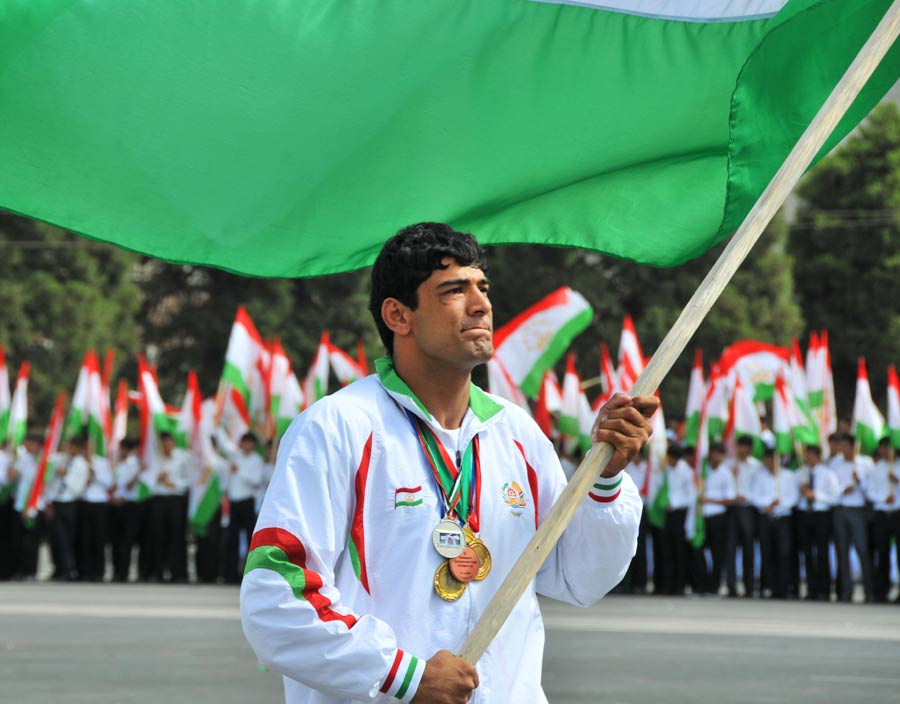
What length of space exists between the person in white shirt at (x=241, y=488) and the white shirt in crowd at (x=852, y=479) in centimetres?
733

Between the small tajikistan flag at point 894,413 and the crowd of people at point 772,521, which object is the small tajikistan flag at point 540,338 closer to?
the crowd of people at point 772,521

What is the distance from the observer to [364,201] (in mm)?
5828

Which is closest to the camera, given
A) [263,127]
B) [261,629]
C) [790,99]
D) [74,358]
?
[261,629]

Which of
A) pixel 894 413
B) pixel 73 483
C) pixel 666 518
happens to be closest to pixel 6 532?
pixel 73 483

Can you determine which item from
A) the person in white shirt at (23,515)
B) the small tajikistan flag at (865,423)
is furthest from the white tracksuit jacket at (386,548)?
the person in white shirt at (23,515)

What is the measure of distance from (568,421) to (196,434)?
5.09 metres

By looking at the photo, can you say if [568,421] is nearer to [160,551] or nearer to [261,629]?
[160,551]

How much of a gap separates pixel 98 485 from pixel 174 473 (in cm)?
108

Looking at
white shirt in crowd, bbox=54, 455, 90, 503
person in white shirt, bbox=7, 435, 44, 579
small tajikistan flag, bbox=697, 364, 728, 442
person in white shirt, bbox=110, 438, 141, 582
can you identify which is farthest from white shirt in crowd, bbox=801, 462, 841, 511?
person in white shirt, bbox=7, 435, 44, 579

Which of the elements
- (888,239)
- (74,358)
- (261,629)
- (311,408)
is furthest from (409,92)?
(74,358)

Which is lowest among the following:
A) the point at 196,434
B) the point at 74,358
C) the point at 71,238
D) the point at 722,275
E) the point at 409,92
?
the point at 722,275

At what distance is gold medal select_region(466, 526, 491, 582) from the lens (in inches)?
162

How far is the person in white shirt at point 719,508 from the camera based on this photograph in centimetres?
2253

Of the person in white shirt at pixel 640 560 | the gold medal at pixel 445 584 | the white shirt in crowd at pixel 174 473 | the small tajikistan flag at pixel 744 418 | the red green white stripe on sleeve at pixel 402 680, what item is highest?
the small tajikistan flag at pixel 744 418
